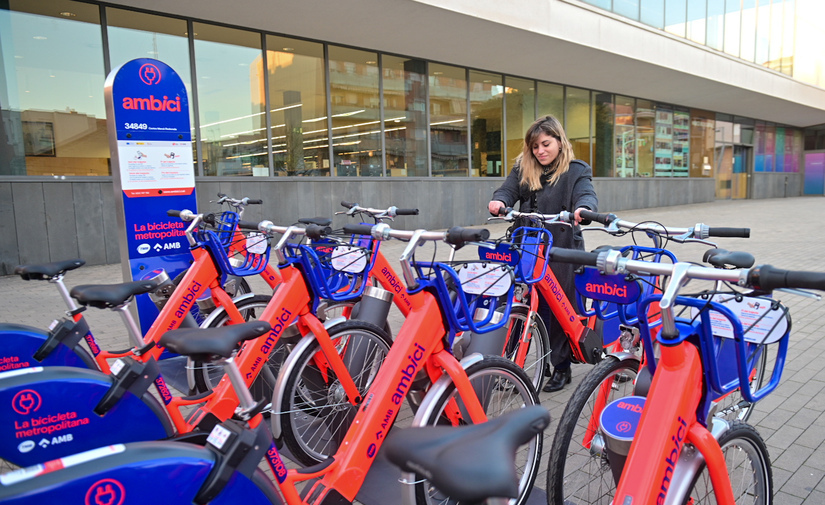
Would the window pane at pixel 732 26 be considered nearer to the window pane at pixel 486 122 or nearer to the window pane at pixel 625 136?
the window pane at pixel 625 136

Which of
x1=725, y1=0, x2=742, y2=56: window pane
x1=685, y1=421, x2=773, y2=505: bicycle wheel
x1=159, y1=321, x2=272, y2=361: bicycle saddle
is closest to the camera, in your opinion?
x1=159, y1=321, x2=272, y2=361: bicycle saddle

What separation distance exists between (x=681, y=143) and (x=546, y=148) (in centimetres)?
2030

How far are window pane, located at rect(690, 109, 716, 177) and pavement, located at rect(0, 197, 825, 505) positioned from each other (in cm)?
1061

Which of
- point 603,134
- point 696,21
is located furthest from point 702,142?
point 603,134

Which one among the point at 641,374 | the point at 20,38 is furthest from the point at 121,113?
the point at 20,38

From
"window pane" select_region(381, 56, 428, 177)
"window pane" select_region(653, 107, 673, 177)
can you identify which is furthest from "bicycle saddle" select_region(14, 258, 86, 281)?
"window pane" select_region(653, 107, 673, 177)

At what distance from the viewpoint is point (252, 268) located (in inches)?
150

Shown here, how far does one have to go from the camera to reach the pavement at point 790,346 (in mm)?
2791

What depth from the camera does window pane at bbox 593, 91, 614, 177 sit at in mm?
17984

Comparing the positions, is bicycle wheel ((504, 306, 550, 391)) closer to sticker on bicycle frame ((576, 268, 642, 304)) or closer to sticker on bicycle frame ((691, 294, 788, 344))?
sticker on bicycle frame ((576, 268, 642, 304))

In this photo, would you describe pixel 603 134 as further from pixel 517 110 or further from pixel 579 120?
pixel 517 110

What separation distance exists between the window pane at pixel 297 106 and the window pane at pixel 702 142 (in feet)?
54.6

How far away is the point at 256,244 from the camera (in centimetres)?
375

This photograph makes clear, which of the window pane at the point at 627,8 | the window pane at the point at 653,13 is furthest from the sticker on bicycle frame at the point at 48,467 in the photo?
the window pane at the point at 653,13
